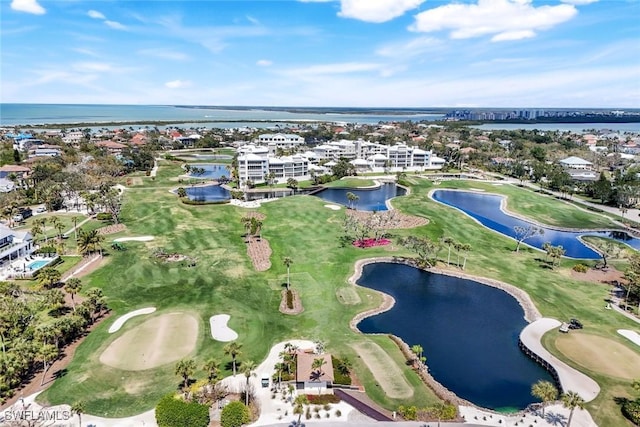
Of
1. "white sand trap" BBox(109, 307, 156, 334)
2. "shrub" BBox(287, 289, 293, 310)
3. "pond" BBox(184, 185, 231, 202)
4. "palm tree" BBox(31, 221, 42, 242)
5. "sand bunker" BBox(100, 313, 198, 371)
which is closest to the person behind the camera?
"sand bunker" BBox(100, 313, 198, 371)

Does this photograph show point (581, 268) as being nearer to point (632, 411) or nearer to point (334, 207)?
point (632, 411)

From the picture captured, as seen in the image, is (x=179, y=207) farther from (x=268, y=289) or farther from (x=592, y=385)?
(x=592, y=385)

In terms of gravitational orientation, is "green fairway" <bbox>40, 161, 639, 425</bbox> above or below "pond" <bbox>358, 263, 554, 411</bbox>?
above

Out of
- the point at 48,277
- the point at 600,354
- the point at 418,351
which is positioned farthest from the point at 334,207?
the point at 600,354

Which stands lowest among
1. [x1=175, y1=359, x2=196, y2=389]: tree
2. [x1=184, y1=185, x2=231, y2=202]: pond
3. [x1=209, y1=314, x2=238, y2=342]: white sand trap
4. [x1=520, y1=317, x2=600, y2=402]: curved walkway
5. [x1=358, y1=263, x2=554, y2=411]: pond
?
[x1=358, y1=263, x2=554, y2=411]: pond

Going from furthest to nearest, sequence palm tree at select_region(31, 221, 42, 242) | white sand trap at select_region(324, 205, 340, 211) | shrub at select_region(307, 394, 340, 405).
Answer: white sand trap at select_region(324, 205, 340, 211) → palm tree at select_region(31, 221, 42, 242) → shrub at select_region(307, 394, 340, 405)

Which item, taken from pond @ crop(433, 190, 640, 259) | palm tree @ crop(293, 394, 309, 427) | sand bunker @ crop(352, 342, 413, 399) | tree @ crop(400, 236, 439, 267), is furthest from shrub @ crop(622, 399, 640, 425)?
pond @ crop(433, 190, 640, 259)

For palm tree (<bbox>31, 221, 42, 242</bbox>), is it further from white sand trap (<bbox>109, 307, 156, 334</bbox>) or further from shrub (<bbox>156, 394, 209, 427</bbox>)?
shrub (<bbox>156, 394, 209, 427</bbox>)

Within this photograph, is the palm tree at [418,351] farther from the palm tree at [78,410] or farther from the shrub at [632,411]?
the palm tree at [78,410]

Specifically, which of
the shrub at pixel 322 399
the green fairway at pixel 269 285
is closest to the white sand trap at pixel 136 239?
the green fairway at pixel 269 285

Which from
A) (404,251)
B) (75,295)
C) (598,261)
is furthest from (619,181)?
(75,295)
